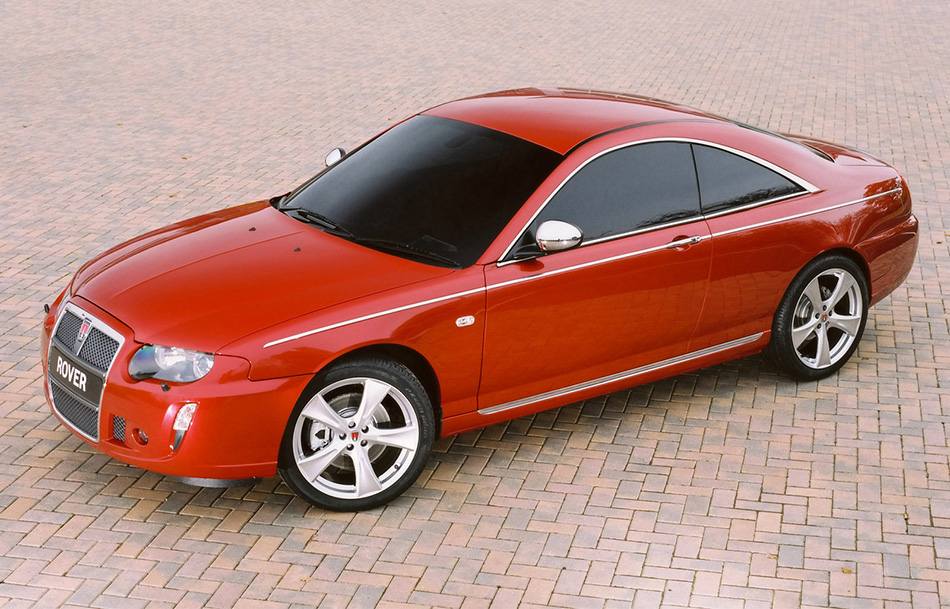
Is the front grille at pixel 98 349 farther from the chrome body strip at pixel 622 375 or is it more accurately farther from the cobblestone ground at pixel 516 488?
the chrome body strip at pixel 622 375

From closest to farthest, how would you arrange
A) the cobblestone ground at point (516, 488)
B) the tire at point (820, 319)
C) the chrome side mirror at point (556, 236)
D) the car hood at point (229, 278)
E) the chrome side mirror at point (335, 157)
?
the cobblestone ground at point (516, 488), the car hood at point (229, 278), the chrome side mirror at point (556, 236), the tire at point (820, 319), the chrome side mirror at point (335, 157)

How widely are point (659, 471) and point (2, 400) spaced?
12.3 ft

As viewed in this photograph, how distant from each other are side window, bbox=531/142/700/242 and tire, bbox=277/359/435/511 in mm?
1116

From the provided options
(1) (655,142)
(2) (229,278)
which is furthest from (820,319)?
(2) (229,278)

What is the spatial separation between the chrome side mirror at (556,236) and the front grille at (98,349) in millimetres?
2078

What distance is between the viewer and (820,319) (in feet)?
22.5

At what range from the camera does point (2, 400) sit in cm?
647

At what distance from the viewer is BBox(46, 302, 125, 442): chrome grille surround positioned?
17.1 ft

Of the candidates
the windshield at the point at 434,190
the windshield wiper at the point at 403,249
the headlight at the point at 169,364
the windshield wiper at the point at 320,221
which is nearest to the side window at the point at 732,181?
the windshield at the point at 434,190

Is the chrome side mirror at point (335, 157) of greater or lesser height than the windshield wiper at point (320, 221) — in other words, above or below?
above

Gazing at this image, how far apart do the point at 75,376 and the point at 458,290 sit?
1.87 meters

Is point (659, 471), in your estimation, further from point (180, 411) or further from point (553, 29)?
point (553, 29)

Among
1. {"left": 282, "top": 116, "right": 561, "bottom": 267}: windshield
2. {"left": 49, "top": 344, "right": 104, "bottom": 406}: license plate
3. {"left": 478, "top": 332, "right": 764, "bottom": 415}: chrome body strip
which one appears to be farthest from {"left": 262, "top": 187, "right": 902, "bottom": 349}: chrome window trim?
{"left": 49, "top": 344, "right": 104, "bottom": 406}: license plate

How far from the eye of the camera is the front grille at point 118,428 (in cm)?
512
